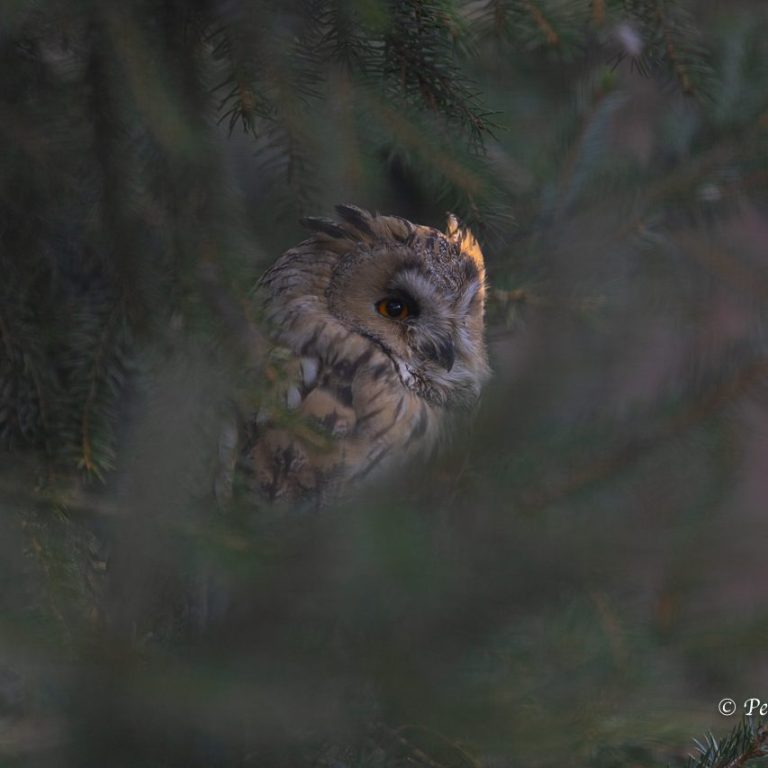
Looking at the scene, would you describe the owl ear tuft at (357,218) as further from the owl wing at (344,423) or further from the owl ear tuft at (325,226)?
the owl wing at (344,423)

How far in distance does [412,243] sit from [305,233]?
0.20 meters

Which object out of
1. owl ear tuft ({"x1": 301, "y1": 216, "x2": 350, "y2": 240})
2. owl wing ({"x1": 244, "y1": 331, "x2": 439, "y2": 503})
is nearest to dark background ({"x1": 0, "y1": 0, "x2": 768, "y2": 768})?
owl ear tuft ({"x1": 301, "y1": 216, "x2": 350, "y2": 240})

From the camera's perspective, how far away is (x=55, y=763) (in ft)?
1.87

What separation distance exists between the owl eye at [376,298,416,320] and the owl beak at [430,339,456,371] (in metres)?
0.08

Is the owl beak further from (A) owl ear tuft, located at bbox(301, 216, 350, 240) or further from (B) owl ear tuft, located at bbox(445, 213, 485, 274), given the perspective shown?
(A) owl ear tuft, located at bbox(301, 216, 350, 240)

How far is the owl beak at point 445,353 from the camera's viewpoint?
1.69 m

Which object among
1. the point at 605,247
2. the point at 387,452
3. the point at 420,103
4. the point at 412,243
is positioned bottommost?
the point at 387,452

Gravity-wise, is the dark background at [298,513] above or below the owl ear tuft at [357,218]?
below

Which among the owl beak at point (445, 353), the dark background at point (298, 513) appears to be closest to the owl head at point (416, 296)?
the owl beak at point (445, 353)

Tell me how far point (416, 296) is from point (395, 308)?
46 millimetres

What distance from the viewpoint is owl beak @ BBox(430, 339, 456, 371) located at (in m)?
1.69

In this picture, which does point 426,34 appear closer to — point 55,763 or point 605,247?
point 55,763

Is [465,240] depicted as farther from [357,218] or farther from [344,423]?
[344,423]

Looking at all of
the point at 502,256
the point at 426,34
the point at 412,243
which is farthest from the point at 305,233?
the point at 426,34
